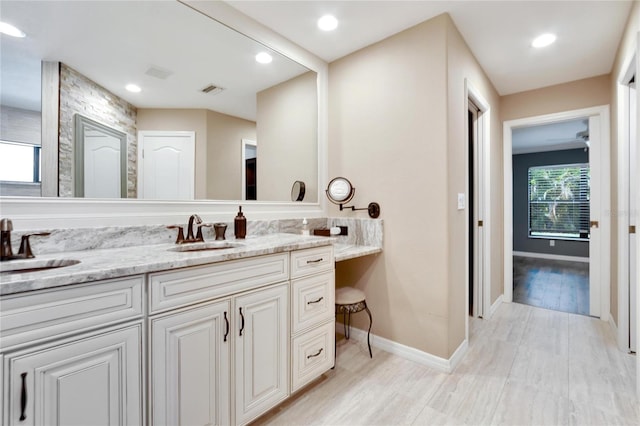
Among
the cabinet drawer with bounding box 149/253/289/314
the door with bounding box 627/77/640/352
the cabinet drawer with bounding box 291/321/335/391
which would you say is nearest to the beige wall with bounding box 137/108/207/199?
the cabinet drawer with bounding box 149/253/289/314

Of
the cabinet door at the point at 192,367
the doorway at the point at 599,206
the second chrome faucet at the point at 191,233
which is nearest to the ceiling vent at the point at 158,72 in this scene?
the second chrome faucet at the point at 191,233

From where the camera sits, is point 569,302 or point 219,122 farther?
point 569,302

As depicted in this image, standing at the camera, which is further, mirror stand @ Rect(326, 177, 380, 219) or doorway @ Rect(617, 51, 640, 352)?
mirror stand @ Rect(326, 177, 380, 219)

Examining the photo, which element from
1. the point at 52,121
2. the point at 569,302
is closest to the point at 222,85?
the point at 52,121

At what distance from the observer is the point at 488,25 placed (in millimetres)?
2104

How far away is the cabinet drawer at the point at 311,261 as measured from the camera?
63.6 inches

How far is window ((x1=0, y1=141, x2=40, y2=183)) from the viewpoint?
1.23 metres

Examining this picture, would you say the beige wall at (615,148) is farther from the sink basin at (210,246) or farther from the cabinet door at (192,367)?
the cabinet door at (192,367)

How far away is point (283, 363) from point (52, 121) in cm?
161

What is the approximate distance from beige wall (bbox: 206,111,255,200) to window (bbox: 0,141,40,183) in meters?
0.82

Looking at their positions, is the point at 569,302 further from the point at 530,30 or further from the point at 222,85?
the point at 222,85

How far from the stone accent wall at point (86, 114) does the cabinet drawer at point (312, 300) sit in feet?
3.50

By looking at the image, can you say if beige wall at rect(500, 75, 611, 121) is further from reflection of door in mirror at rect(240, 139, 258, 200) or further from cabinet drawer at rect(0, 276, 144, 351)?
cabinet drawer at rect(0, 276, 144, 351)

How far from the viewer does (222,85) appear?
200 cm
